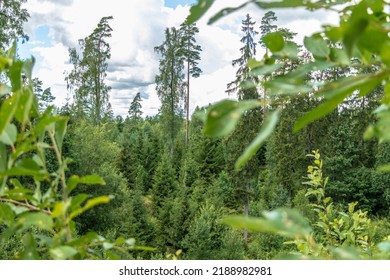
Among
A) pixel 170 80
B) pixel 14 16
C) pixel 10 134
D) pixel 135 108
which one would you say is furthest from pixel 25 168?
pixel 135 108

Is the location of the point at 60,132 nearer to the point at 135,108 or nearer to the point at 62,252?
the point at 62,252

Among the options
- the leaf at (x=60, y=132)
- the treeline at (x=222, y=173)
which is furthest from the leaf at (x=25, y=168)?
the treeline at (x=222, y=173)

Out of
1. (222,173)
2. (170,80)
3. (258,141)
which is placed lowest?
(222,173)

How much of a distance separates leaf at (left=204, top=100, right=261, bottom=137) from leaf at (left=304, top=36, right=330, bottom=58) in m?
0.15

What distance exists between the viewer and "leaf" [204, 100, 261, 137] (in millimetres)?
318

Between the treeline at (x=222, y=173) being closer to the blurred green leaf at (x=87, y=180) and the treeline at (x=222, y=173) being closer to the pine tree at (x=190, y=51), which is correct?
the pine tree at (x=190, y=51)

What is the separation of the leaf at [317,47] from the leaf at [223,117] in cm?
15

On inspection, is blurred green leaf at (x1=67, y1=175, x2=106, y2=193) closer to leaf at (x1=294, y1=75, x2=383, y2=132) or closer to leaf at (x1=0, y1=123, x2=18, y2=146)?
leaf at (x1=0, y1=123, x2=18, y2=146)

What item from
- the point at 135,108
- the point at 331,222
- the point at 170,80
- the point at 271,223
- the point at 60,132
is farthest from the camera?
Result: the point at 135,108

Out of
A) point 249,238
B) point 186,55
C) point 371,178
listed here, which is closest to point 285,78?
point 249,238

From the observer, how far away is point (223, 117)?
32 centimetres

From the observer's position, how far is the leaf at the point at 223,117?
318 mm

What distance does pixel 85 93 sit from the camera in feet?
70.9

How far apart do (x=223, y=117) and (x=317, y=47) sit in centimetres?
18
